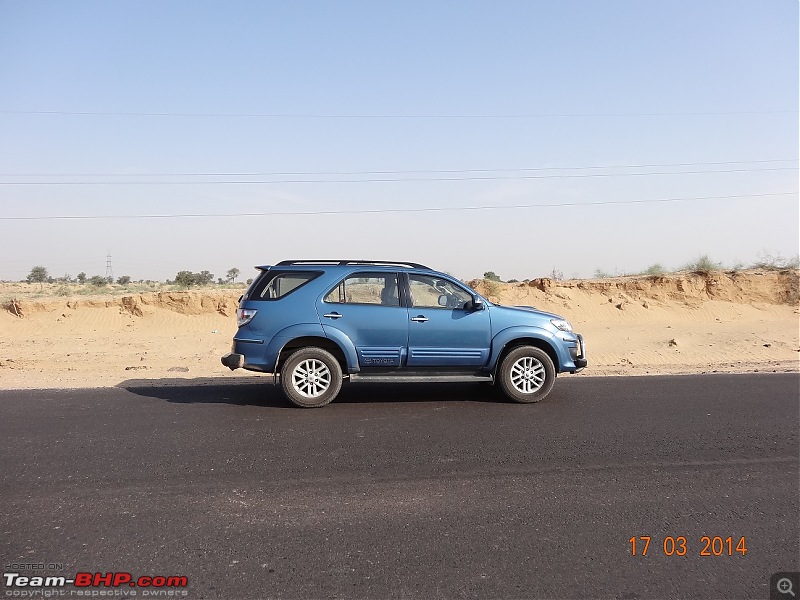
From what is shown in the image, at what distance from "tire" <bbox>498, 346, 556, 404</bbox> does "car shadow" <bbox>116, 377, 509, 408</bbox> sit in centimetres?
28

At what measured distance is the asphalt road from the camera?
383 centimetres

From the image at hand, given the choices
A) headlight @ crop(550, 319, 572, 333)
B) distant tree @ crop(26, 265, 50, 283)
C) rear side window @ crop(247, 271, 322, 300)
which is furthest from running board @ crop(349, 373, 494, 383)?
distant tree @ crop(26, 265, 50, 283)

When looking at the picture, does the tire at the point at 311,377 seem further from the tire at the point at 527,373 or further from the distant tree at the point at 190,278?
the distant tree at the point at 190,278

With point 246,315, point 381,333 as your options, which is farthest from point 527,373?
point 246,315

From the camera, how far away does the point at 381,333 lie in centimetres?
858

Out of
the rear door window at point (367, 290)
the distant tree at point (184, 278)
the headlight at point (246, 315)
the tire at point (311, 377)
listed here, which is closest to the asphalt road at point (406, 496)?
the tire at point (311, 377)

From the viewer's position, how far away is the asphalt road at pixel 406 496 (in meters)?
3.83

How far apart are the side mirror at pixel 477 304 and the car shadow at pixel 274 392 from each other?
1216mm

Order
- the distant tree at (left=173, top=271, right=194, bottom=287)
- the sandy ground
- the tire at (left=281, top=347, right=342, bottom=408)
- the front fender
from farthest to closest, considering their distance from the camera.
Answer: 1. the distant tree at (left=173, top=271, right=194, bottom=287)
2. the sandy ground
3. the front fender
4. the tire at (left=281, top=347, right=342, bottom=408)

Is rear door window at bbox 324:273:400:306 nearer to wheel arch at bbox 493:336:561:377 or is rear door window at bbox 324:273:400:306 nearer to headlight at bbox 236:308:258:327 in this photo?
headlight at bbox 236:308:258:327

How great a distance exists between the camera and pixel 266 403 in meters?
8.73

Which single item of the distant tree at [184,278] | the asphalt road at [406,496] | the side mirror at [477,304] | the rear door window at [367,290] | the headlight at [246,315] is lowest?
the asphalt road at [406,496]

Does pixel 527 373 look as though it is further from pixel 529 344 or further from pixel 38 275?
pixel 38 275

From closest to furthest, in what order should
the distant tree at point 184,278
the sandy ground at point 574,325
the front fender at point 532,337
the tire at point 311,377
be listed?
the tire at point 311,377, the front fender at point 532,337, the sandy ground at point 574,325, the distant tree at point 184,278
